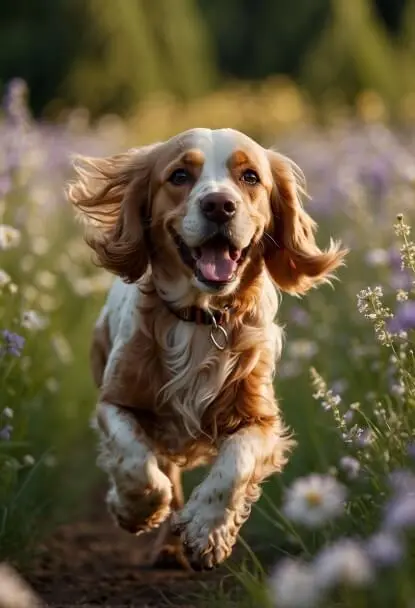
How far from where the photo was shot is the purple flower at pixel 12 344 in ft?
14.1

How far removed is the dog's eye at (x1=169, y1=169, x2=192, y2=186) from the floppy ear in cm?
28

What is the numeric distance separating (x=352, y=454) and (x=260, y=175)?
1000 millimetres

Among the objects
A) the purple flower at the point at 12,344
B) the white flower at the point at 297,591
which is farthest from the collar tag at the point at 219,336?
the white flower at the point at 297,591

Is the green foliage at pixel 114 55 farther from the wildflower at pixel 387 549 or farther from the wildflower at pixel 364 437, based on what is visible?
the wildflower at pixel 387 549

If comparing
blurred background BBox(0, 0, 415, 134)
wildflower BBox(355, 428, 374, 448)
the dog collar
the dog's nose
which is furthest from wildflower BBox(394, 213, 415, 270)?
blurred background BBox(0, 0, 415, 134)

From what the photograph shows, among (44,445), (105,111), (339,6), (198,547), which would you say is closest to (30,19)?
(105,111)

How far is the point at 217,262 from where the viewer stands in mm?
4238

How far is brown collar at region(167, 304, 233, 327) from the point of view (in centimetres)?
449

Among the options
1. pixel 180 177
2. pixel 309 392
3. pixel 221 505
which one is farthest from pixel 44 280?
pixel 221 505

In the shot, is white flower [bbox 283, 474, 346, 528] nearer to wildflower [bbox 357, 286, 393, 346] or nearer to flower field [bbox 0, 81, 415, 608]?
flower field [bbox 0, 81, 415, 608]

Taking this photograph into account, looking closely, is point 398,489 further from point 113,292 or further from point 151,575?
point 113,292

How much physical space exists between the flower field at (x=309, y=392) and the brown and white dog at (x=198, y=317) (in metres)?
0.23

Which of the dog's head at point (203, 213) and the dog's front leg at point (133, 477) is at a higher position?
the dog's head at point (203, 213)

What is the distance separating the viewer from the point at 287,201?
4.76 meters
